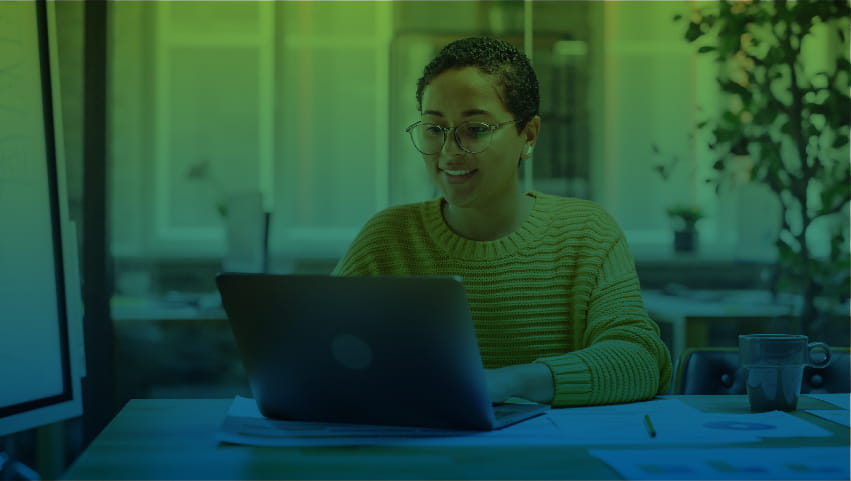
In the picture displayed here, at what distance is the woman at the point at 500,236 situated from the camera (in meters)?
1.58

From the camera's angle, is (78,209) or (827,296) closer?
(827,296)

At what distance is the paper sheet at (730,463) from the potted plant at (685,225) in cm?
402

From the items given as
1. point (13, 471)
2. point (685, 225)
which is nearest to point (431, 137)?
point (13, 471)

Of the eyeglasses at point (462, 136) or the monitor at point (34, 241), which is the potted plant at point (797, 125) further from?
the monitor at point (34, 241)

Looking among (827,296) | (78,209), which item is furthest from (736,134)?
(78,209)

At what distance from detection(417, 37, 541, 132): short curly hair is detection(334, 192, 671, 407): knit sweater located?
0.65 ft

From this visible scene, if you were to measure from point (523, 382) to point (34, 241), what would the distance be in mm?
945

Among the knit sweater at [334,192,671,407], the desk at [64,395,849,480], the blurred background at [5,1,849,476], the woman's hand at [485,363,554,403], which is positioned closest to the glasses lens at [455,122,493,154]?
the knit sweater at [334,192,671,407]

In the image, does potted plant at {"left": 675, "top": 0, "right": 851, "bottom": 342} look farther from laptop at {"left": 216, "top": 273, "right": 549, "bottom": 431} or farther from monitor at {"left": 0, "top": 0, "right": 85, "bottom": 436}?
laptop at {"left": 216, "top": 273, "right": 549, "bottom": 431}

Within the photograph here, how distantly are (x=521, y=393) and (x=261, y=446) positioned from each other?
1.20 feet

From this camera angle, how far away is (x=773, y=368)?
3.95 ft

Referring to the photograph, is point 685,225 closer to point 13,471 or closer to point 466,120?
point 466,120

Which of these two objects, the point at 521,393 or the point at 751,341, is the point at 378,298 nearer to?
the point at 521,393

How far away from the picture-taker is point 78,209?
174 inches
